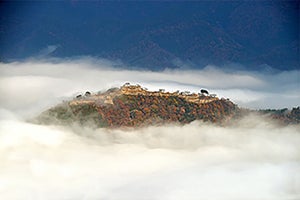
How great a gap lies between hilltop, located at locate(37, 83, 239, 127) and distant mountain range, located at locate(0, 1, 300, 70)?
245 ft

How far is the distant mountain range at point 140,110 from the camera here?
1693 inches

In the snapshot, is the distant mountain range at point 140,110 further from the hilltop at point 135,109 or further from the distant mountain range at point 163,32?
the distant mountain range at point 163,32

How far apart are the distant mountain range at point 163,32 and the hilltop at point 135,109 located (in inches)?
2944

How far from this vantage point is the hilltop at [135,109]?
141 feet

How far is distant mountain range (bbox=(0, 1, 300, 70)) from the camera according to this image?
433 feet

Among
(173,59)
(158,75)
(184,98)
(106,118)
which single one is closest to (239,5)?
(173,59)

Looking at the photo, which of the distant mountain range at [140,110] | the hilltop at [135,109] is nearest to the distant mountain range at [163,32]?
the distant mountain range at [140,110]

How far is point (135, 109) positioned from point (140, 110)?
105cm

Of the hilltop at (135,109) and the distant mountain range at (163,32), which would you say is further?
the distant mountain range at (163,32)

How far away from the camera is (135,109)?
45.7m

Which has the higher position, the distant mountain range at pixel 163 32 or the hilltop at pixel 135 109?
the distant mountain range at pixel 163 32

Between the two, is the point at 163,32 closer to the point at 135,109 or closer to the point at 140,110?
the point at 140,110

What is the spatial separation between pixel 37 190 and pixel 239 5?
120 meters

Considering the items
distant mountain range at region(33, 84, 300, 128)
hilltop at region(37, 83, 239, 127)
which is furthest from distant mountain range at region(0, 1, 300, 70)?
hilltop at region(37, 83, 239, 127)
